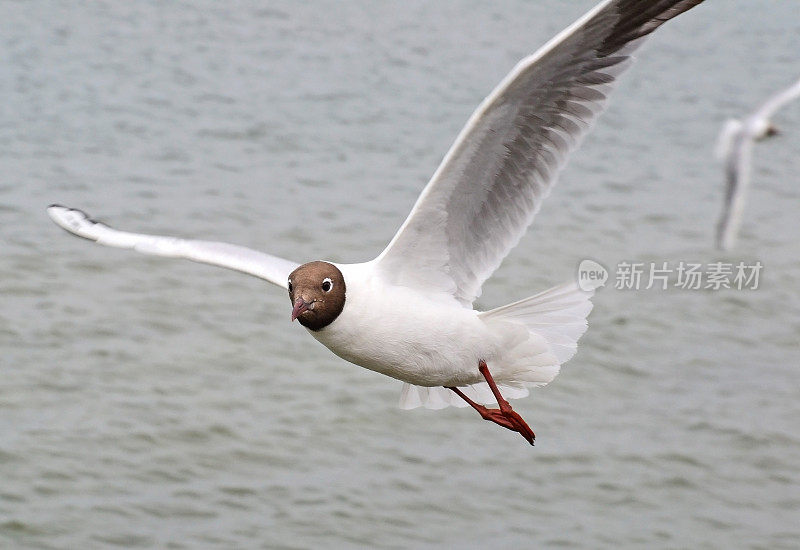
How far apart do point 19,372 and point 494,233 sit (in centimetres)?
733

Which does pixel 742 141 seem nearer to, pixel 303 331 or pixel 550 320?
pixel 303 331

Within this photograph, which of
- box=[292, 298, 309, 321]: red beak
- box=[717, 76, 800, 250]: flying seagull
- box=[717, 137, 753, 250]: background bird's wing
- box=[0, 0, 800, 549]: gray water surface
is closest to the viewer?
box=[292, 298, 309, 321]: red beak

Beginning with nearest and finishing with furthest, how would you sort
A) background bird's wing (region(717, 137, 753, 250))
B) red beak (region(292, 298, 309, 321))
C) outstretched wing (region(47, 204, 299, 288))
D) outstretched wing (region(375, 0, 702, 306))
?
red beak (region(292, 298, 309, 321)), outstretched wing (region(375, 0, 702, 306)), outstretched wing (region(47, 204, 299, 288)), background bird's wing (region(717, 137, 753, 250))

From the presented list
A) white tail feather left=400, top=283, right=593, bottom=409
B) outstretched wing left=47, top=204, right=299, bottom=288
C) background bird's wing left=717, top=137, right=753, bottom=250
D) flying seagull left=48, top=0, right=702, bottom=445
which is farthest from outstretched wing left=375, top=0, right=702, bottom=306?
background bird's wing left=717, top=137, right=753, bottom=250

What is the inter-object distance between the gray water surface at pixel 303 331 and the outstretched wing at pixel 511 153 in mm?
4938

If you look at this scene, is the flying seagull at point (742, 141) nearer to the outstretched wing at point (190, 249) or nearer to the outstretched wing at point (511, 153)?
the outstretched wing at point (511, 153)

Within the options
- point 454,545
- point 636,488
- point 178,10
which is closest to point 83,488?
point 454,545

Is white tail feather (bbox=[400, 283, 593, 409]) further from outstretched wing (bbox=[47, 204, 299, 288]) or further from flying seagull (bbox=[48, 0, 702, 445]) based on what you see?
outstretched wing (bbox=[47, 204, 299, 288])

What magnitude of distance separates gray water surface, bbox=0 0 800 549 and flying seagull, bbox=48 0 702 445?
4753mm

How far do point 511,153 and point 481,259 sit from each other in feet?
1.94

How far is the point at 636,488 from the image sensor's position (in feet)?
40.2

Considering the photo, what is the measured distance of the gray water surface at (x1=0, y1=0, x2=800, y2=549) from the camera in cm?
1145

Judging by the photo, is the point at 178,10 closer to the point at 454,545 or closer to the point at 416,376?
the point at 454,545

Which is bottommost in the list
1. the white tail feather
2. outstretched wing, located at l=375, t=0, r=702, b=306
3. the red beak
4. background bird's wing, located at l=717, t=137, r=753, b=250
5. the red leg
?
the red leg
